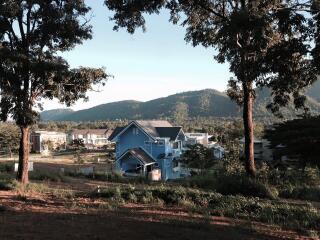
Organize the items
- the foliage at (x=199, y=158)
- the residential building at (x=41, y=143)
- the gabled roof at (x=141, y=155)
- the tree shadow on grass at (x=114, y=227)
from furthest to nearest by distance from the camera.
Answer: the residential building at (x=41, y=143), the gabled roof at (x=141, y=155), the foliage at (x=199, y=158), the tree shadow on grass at (x=114, y=227)

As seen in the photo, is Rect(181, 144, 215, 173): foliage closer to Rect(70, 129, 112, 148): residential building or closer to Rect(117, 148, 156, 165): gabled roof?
Rect(117, 148, 156, 165): gabled roof

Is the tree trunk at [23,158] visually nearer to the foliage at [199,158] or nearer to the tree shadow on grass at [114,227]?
the tree shadow on grass at [114,227]

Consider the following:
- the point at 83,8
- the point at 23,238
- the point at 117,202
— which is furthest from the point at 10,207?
the point at 83,8

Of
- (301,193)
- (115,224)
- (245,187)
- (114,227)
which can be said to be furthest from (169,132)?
(114,227)

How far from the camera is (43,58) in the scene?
1831cm

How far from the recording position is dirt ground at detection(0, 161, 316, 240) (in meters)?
9.27

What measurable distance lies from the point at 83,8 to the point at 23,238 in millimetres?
12745

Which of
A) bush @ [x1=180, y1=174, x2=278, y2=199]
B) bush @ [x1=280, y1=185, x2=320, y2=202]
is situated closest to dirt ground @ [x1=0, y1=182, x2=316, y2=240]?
bush @ [x1=180, y1=174, x2=278, y2=199]

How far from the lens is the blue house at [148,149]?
52.5 meters

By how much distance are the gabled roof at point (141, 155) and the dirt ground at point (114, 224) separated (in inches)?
1484

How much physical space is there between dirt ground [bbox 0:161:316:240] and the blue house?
1486 inches

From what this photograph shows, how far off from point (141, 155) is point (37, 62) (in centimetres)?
3594

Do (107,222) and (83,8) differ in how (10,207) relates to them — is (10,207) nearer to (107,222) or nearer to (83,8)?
(107,222)

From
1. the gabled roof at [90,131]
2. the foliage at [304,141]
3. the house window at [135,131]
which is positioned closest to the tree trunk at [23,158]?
the foliage at [304,141]
